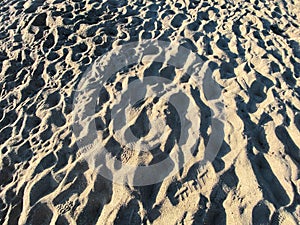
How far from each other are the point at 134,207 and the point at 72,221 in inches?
26.7

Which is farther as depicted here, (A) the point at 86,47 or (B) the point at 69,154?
(A) the point at 86,47

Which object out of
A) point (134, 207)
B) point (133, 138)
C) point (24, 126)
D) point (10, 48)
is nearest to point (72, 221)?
point (134, 207)

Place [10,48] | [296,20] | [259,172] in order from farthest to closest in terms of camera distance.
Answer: [296,20]
[10,48]
[259,172]

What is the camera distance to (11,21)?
726 centimetres

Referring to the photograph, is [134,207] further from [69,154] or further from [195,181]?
[69,154]

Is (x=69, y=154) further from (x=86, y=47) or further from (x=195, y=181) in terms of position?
(x=86, y=47)

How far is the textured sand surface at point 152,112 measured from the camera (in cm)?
399

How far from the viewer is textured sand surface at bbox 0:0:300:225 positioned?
3.99m

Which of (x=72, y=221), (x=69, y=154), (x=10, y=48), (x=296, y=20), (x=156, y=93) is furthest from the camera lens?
(x=296, y=20)

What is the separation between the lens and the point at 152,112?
499 centimetres

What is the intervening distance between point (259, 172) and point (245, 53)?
2.52m

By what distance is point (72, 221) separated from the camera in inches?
154

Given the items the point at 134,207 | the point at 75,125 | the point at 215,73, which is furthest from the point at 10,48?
the point at 134,207

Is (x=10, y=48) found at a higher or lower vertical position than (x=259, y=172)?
lower
